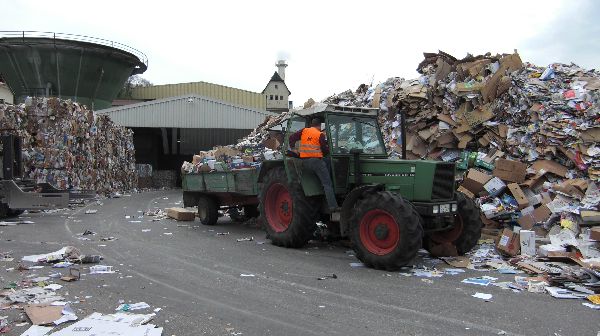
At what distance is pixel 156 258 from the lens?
7.71 metres

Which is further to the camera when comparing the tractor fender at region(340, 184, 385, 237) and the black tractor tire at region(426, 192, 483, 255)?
the black tractor tire at region(426, 192, 483, 255)

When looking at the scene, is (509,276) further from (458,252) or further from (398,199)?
(398,199)

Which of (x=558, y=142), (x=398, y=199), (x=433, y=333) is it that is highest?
(x=558, y=142)

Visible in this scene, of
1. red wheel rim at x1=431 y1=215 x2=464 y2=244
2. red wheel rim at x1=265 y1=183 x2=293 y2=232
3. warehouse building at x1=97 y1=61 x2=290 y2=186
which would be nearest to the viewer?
red wheel rim at x1=431 y1=215 x2=464 y2=244

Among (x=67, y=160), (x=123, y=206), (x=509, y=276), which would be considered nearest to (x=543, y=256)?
(x=509, y=276)

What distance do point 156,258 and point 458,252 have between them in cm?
463

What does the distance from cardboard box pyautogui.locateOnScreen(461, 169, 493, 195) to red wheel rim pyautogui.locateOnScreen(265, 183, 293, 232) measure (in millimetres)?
3831

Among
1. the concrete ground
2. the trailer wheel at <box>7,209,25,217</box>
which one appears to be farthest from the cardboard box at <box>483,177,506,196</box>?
the trailer wheel at <box>7,209,25,217</box>

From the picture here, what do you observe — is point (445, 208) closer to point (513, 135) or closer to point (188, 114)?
point (513, 135)

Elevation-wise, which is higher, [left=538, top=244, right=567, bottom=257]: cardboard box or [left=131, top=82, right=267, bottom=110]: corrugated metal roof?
[left=131, top=82, right=267, bottom=110]: corrugated metal roof

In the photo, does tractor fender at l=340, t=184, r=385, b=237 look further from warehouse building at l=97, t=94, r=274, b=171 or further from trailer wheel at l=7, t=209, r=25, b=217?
warehouse building at l=97, t=94, r=274, b=171

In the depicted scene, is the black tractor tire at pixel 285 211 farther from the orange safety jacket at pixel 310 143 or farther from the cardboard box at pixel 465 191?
the cardboard box at pixel 465 191

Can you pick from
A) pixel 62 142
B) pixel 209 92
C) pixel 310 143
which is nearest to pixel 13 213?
pixel 62 142

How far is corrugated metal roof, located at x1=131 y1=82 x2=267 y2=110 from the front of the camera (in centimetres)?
4181
